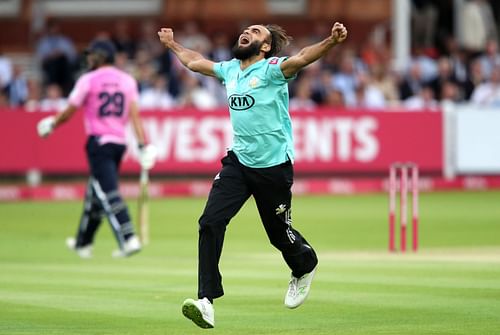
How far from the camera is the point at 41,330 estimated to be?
10.2 m

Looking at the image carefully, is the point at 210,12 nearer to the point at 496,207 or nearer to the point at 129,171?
the point at 129,171

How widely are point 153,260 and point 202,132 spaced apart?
10837 mm

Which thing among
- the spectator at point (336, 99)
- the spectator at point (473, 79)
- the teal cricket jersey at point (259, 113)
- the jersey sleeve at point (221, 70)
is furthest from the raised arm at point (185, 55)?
the spectator at point (473, 79)

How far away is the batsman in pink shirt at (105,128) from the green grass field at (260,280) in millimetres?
464

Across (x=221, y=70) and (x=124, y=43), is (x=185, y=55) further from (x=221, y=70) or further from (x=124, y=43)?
(x=124, y=43)

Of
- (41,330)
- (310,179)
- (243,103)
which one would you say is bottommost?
(310,179)

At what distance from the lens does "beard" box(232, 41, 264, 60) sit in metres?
10.7

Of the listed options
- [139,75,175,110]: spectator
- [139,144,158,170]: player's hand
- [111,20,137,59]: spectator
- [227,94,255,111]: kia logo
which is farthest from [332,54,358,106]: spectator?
[227,94,255,111]: kia logo

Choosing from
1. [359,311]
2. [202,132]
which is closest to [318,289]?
[359,311]

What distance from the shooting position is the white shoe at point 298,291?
36.8 feet

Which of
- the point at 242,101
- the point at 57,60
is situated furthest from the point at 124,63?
the point at 242,101

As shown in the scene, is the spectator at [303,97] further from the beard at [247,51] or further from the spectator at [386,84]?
the beard at [247,51]

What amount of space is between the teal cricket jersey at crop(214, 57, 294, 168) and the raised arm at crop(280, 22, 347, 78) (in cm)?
22

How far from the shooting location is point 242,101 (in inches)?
418
